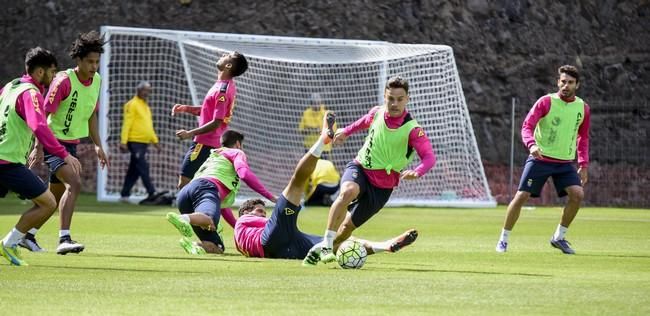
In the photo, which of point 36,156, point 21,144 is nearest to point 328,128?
point 21,144

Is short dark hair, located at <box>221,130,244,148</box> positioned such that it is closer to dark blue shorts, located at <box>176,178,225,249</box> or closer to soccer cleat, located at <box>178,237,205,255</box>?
dark blue shorts, located at <box>176,178,225,249</box>

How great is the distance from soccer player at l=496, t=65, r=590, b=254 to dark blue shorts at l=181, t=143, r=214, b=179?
11.7 feet

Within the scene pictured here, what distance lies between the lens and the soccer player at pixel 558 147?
15383 millimetres

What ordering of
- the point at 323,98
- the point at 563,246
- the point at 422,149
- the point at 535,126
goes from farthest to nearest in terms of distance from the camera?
the point at 323,98
the point at 535,126
the point at 563,246
the point at 422,149

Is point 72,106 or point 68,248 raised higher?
point 72,106

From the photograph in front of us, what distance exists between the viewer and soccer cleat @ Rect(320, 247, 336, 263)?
12.2 m

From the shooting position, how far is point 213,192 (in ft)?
46.0

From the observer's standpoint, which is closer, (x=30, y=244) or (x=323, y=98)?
(x=30, y=244)

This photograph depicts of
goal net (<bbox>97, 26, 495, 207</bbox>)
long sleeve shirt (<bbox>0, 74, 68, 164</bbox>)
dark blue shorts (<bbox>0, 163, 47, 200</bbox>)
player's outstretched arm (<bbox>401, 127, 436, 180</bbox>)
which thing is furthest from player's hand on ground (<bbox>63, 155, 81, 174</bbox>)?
goal net (<bbox>97, 26, 495, 207</bbox>)

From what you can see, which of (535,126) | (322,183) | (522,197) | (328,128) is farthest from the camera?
(322,183)

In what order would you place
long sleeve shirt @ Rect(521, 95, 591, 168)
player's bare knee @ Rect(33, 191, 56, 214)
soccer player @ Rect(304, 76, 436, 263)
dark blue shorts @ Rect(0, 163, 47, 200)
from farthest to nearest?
long sleeve shirt @ Rect(521, 95, 591, 168) → soccer player @ Rect(304, 76, 436, 263) → player's bare knee @ Rect(33, 191, 56, 214) → dark blue shorts @ Rect(0, 163, 47, 200)

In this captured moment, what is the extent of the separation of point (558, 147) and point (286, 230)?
4.21 meters

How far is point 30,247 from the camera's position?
540 inches

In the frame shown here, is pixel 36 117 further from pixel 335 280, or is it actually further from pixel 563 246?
pixel 563 246
